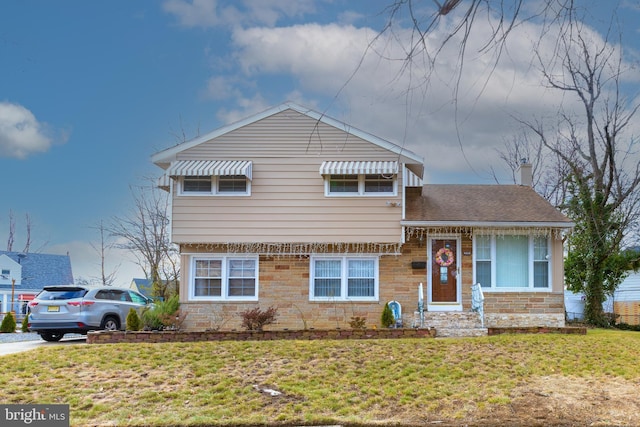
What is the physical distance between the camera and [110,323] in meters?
18.7

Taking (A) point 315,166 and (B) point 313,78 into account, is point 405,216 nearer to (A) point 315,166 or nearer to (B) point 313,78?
(A) point 315,166

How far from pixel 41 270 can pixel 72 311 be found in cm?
3069

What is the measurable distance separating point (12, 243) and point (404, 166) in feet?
130

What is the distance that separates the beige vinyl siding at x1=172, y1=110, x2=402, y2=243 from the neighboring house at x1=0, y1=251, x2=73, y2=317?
A: 25.8 m

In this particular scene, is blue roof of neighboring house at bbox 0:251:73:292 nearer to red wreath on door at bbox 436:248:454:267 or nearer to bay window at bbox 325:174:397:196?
bay window at bbox 325:174:397:196

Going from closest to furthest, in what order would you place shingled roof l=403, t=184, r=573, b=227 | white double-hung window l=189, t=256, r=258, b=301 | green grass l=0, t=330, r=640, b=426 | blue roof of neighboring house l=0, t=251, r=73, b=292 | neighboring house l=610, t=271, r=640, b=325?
green grass l=0, t=330, r=640, b=426 < shingled roof l=403, t=184, r=573, b=227 < white double-hung window l=189, t=256, r=258, b=301 < neighboring house l=610, t=271, r=640, b=325 < blue roof of neighboring house l=0, t=251, r=73, b=292

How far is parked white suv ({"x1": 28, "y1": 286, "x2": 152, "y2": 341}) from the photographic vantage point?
1769 centimetres

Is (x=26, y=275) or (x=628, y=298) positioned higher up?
(x=26, y=275)

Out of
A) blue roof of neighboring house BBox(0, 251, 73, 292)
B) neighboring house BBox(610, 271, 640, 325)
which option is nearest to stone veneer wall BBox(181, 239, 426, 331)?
neighboring house BBox(610, 271, 640, 325)

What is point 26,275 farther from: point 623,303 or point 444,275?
point 623,303

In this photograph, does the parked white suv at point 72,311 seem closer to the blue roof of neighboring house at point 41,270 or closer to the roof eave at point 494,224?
the roof eave at point 494,224

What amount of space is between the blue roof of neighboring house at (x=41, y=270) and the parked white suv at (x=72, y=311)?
26.7m

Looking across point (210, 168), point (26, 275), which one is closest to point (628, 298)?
point (210, 168)

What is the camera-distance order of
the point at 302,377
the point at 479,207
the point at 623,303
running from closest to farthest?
1. the point at 302,377
2. the point at 479,207
3. the point at 623,303
